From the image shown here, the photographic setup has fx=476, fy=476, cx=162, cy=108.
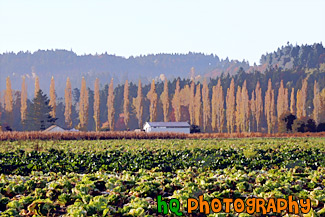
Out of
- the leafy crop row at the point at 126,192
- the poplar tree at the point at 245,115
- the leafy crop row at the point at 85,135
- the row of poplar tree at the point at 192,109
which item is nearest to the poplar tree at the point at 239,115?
the row of poplar tree at the point at 192,109

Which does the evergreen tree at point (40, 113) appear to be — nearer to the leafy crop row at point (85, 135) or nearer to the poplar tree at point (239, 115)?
the leafy crop row at point (85, 135)

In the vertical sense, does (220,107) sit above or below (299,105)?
below

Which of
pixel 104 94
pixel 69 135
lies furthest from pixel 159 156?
pixel 104 94

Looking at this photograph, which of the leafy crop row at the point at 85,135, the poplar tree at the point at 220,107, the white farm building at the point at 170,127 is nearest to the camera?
Answer: the leafy crop row at the point at 85,135

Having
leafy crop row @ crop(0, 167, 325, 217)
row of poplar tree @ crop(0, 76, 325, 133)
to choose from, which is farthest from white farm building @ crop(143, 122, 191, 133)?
leafy crop row @ crop(0, 167, 325, 217)

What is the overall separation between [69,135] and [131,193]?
36978mm

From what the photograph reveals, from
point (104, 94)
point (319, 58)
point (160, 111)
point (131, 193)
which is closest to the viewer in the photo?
point (131, 193)

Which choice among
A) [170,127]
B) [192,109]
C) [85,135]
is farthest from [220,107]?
[85,135]

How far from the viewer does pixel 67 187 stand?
1209 centimetres

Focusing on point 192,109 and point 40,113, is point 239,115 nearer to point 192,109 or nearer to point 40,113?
point 192,109

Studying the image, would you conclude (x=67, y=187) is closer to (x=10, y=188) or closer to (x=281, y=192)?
(x=10, y=188)

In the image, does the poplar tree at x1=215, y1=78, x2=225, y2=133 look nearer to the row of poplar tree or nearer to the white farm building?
the row of poplar tree

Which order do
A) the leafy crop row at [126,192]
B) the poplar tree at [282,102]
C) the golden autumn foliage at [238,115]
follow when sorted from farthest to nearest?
the poplar tree at [282,102]
the golden autumn foliage at [238,115]
the leafy crop row at [126,192]

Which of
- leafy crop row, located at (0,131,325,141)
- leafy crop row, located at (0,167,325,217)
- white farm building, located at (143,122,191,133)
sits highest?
white farm building, located at (143,122,191,133)
